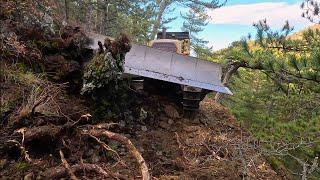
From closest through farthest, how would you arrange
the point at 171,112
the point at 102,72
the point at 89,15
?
the point at 102,72
the point at 171,112
the point at 89,15

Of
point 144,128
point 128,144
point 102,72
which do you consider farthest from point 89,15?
point 128,144

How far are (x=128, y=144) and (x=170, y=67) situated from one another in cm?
291

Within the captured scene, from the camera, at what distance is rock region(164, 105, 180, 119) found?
8703 millimetres

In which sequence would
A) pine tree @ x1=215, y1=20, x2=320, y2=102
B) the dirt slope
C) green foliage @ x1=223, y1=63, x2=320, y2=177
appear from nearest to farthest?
the dirt slope → pine tree @ x1=215, y1=20, x2=320, y2=102 → green foliage @ x1=223, y1=63, x2=320, y2=177

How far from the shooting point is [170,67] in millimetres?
8094

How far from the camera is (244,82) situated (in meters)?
23.5

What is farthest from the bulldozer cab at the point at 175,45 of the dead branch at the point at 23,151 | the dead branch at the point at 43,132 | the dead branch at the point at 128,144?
the dead branch at the point at 23,151

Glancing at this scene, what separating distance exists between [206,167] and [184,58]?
8.14ft

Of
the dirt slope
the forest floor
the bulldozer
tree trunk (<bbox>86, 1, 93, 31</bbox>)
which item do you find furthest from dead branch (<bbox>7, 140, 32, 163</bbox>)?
tree trunk (<bbox>86, 1, 93, 31</bbox>)

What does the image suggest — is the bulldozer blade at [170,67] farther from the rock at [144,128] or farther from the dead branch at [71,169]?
the dead branch at [71,169]

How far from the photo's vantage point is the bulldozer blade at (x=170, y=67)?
7.88 m

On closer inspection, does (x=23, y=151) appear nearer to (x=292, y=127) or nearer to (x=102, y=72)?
(x=102, y=72)

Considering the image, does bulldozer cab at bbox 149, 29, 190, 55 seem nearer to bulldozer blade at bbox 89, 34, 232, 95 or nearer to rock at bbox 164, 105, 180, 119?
rock at bbox 164, 105, 180, 119

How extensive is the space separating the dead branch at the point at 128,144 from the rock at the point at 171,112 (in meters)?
3.06
